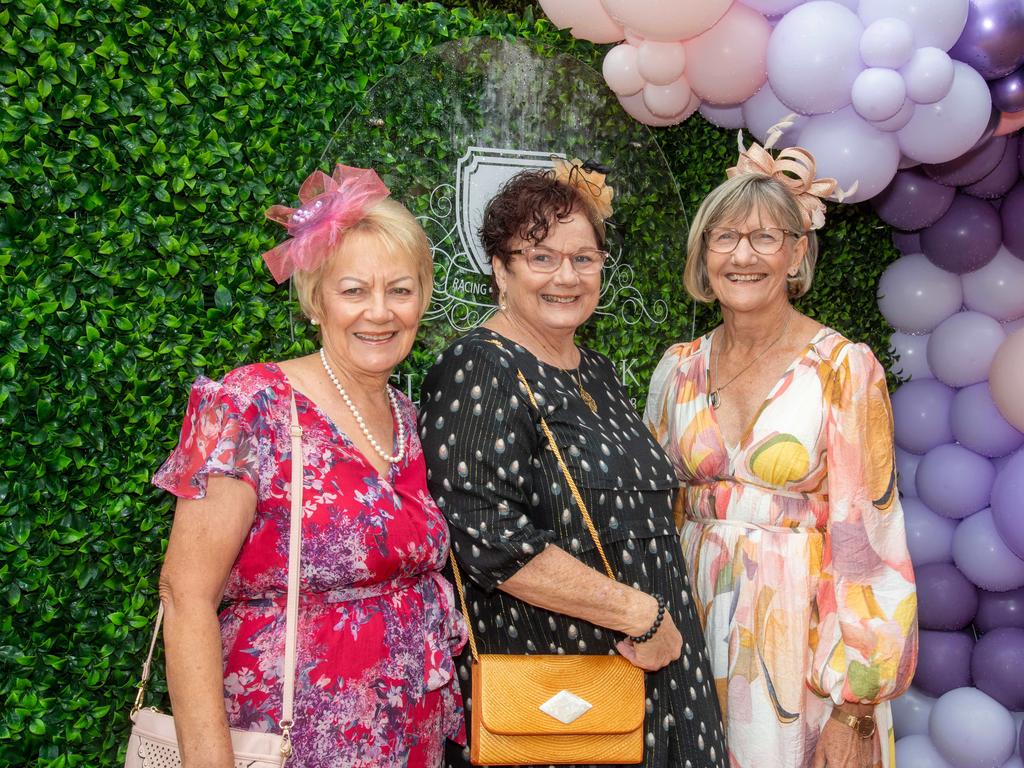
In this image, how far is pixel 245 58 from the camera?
7.63ft

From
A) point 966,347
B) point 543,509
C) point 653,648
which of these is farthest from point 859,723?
point 966,347

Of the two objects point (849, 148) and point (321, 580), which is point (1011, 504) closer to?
point (849, 148)

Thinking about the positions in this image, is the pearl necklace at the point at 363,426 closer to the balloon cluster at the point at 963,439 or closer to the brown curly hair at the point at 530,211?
the brown curly hair at the point at 530,211

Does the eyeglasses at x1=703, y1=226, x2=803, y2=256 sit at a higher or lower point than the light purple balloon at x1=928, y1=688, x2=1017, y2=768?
higher

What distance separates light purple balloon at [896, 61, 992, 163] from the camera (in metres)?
2.71

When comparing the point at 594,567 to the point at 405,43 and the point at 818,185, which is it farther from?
the point at 405,43

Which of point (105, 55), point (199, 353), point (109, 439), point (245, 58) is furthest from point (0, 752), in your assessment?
point (245, 58)

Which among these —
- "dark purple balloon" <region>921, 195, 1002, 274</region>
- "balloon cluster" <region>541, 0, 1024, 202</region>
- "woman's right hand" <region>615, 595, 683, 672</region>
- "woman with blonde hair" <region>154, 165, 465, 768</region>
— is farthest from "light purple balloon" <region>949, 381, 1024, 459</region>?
"woman with blonde hair" <region>154, 165, 465, 768</region>

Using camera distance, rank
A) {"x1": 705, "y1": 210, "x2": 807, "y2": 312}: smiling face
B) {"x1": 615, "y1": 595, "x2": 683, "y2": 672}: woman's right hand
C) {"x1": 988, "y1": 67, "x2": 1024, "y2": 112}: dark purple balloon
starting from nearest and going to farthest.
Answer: {"x1": 615, "y1": 595, "x2": 683, "y2": 672}: woman's right hand, {"x1": 705, "y1": 210, "x2": 807, "y2": 312}: smiling face, {"x1": 988, "y1": 67, "x2": 1024, "y2": 112}: dark purple balloon

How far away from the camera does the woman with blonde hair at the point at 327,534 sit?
1.61m

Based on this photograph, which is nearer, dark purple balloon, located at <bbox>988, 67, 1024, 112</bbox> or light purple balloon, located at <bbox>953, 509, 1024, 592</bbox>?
dark purple balloon, located at <bbox>988, 67, 1024, 112</bbox>

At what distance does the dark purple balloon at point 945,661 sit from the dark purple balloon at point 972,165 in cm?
164

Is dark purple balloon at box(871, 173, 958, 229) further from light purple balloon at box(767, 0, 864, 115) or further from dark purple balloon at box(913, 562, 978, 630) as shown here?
dark purple balloon at box(913, 562, 978, 630)

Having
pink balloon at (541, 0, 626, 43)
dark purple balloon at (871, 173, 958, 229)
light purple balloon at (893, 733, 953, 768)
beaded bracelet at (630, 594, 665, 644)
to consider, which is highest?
pink balloon at (541, 0, 626, 43)
